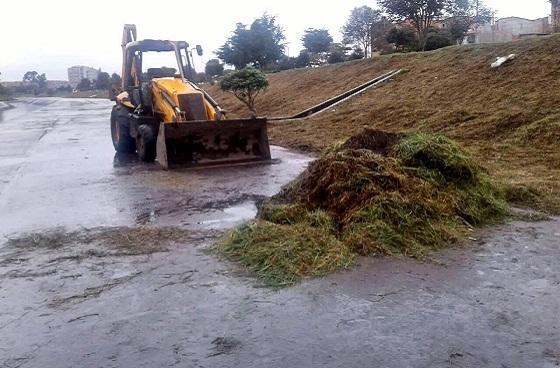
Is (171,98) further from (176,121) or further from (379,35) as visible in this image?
(379,35)

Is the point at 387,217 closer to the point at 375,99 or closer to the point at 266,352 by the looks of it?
the point at 266,352

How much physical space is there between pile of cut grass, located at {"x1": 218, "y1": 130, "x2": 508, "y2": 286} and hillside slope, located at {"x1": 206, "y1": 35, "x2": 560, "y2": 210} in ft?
4.64

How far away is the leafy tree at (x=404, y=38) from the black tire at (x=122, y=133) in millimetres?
21441

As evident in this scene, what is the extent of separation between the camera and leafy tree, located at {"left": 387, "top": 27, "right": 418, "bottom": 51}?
32.7 meters

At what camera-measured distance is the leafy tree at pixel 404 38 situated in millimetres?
32688

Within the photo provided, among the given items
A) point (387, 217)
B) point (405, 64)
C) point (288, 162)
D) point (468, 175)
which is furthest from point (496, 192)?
point (405, 64)

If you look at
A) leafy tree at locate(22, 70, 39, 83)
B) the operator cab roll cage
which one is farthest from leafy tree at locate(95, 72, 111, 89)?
the operator cab roll cage

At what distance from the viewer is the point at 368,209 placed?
6391 millimetres

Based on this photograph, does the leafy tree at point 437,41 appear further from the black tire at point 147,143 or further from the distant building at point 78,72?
the distant building at point 78,72

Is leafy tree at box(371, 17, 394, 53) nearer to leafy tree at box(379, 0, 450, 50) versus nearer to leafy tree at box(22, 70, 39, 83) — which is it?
leafy tree at box(379, 0, 450, 50)

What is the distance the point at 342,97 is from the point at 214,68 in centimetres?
2745

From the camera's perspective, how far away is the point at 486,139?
12.0 m

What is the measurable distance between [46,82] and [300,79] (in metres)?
106

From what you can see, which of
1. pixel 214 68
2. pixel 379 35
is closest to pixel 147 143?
pixel 379 35
